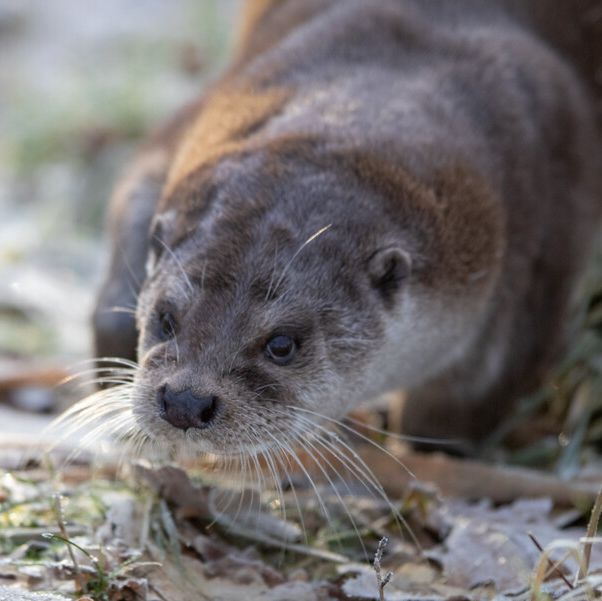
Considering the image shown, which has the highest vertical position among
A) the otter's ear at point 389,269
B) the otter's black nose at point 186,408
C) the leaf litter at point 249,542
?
the otter's ear at point 389,269

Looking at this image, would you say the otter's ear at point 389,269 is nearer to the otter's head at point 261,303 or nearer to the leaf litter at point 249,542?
the otter's head at point 261,303

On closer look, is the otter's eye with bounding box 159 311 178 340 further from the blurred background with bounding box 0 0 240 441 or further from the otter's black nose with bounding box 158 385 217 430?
the blurred background with bounding box 0 0 240 441

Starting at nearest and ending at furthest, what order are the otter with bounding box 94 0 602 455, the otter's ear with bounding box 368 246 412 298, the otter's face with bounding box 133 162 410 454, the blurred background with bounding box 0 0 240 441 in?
the otter's face with bounding box 133 162 410 454 < the otter with bounding box 94 0 602 455 < the otter's ear with bounding box 368 246 412 298 < the blurred background with bounding box 0 0 240 441

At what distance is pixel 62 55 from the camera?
31.7 ft

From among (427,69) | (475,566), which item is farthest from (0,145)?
(475,566)

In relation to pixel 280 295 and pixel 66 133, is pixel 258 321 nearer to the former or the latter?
pixel 280 295

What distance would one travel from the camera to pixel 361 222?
3.29 meters

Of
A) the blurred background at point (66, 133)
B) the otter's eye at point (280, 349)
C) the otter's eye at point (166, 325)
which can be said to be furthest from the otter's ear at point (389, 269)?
the blurred background at point (66, 133)

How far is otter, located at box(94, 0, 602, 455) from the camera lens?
304 cm

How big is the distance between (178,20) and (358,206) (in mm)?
6924

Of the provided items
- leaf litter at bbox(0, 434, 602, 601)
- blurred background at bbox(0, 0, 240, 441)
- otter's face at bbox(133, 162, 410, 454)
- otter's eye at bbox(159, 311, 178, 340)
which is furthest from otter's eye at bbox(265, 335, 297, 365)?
blurred background at bbox(0, 0, 240, 441)

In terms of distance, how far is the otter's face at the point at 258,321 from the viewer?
9.54ft

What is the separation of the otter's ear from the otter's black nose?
25.7 inches

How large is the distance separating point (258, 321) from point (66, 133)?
5357 millimetres
